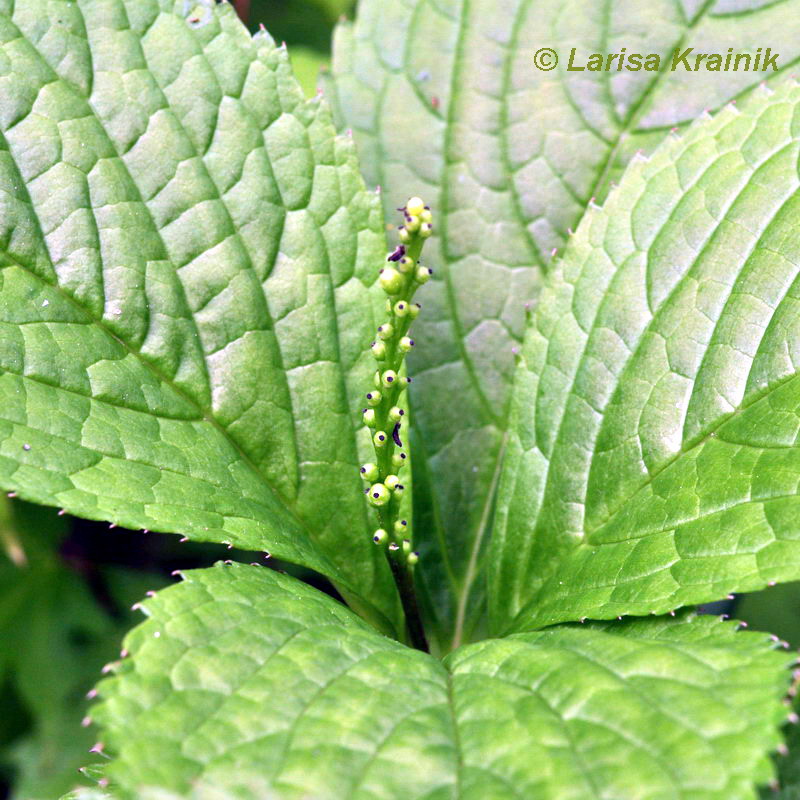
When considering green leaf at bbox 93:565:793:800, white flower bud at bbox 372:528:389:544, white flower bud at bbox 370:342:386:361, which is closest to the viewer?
green leaf at bbox 93:565:793:800

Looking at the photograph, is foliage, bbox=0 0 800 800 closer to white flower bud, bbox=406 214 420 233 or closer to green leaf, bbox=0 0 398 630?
green leaf, bbox=0 0 398 630

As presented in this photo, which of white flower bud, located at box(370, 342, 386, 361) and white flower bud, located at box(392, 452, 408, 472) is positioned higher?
white flower bud, located at box(370, 342, 386, 361)

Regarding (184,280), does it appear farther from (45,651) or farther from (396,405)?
(45,651)

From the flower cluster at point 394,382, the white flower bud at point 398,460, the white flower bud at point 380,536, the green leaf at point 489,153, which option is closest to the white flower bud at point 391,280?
the flower cluster at point 394,382

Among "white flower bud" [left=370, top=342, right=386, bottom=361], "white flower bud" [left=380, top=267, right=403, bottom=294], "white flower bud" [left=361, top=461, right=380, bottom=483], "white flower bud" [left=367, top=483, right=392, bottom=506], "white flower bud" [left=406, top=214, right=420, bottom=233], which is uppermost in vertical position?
"white flower bud" [left=406, top=214, right=420, bottom=233]

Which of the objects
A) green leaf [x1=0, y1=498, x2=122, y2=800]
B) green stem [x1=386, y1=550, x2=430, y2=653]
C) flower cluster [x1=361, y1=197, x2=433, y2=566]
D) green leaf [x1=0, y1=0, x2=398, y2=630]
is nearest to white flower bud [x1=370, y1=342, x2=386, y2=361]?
flower cluster [x1=361, y1=197, x2=433, y2=566]

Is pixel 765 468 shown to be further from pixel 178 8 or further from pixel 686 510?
pixel 178 8

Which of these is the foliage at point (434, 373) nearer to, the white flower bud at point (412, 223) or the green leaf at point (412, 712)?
the green leaf at point (412, 712)
